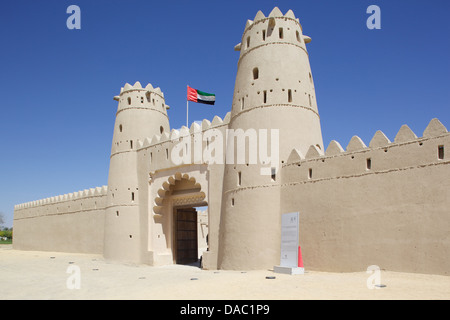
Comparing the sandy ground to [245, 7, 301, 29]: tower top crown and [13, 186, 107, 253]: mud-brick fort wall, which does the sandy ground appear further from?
[13, 186, 107, 253]: mud-brick fort wall

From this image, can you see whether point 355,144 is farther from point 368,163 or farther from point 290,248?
point 290,248

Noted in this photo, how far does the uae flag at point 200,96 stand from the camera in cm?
2380

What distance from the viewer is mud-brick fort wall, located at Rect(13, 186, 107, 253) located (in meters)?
29.4

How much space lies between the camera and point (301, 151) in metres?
17.9

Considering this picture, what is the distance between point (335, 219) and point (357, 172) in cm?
202

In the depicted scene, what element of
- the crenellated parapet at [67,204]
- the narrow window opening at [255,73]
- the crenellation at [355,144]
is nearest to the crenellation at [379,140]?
the crenellation at [355,144]

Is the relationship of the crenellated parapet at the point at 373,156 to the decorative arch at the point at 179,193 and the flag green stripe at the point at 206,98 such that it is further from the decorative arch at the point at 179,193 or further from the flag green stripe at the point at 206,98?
the flag green stripe at the point at 206,98

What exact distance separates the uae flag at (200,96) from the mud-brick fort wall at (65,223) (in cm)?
1037

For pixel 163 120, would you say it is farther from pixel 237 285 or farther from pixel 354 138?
pixel 237 285

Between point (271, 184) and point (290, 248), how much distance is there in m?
3.60

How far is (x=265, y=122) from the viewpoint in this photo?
18125 millimetres

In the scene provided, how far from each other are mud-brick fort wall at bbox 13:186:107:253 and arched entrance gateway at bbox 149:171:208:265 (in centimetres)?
650

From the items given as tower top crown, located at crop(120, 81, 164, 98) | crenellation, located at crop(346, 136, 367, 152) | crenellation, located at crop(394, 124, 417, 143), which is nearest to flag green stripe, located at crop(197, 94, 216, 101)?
tower top crown, located at crop(120, 81, 164, 98)
